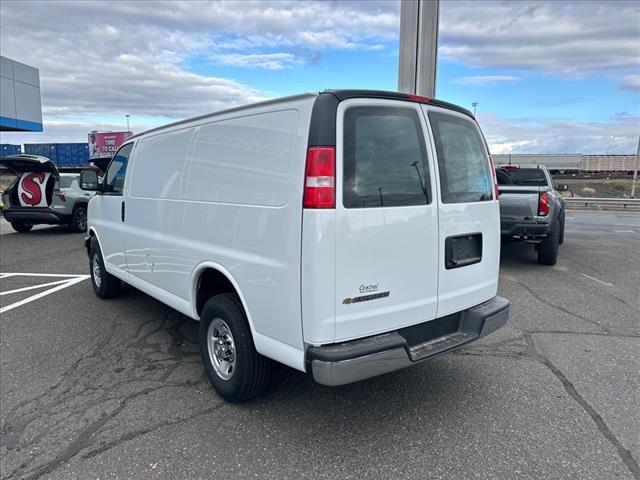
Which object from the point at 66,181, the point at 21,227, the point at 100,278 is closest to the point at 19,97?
the point at 21,227

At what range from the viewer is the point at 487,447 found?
2.84m

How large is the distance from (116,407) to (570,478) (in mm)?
2975

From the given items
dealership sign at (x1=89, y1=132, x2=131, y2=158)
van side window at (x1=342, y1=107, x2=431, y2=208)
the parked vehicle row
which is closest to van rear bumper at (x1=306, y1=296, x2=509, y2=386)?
van side window at (x1=342, y1=107, x2=431, y2=208)

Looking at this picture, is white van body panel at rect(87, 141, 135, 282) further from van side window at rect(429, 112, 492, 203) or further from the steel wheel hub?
van side window at rect(429, 112, 492, 203)

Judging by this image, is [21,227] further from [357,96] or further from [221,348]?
[357,96]

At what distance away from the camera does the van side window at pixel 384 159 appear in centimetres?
274

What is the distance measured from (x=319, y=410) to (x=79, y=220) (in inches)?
480

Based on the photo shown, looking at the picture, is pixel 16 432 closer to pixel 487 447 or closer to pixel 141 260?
pixel 141 260

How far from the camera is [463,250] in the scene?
335 centimetres

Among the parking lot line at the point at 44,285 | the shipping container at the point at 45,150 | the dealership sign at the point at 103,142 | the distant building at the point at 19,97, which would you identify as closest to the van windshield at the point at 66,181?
the parking lot line at the point at 44,285

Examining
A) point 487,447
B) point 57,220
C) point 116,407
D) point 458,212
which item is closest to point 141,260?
point 116,407

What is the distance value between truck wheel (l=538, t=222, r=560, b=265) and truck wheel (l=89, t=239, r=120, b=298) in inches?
270

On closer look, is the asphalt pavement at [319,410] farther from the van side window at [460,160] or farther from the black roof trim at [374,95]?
the black roof trim at [374,95]

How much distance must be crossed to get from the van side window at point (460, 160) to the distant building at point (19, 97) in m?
25.7
